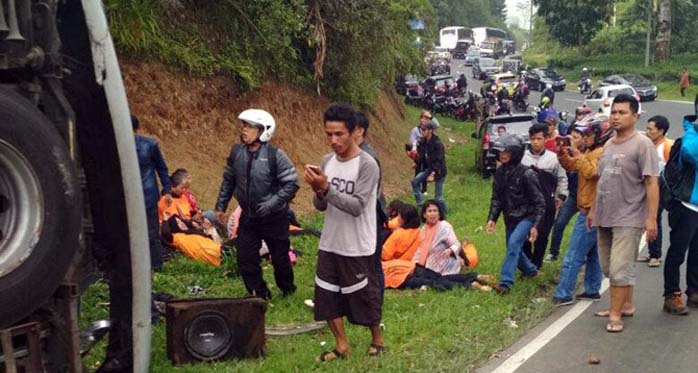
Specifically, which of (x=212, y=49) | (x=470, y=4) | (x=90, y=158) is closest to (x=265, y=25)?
(x=212, y=49)

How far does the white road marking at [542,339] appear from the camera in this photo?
570cm

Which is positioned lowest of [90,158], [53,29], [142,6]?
[90,158]

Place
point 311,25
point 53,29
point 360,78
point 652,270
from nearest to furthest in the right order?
point 53,29
point 652,270
point 311,25
point 360,78

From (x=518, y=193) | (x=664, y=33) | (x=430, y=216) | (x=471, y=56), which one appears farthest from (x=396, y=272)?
(x=471, y=56)

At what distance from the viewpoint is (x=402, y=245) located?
8.53 metres

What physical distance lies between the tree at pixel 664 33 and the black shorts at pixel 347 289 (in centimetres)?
5201

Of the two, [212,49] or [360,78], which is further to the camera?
[360,78]

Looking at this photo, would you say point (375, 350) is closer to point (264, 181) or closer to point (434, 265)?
point (264, 181)

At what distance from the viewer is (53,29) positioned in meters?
3.72

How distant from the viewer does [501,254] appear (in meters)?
9.43

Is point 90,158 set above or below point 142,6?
below

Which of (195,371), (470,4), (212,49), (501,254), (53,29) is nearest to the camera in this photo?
(53,29)

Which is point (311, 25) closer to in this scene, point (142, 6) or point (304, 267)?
point (142, 6)

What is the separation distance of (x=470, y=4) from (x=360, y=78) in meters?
89.3
